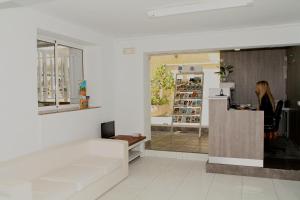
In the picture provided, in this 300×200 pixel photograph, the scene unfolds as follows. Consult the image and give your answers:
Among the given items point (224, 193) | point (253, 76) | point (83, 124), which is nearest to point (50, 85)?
point (83, 124)

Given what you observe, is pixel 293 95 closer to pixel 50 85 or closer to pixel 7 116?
pixel 50 85

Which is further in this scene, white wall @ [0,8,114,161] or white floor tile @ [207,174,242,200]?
white floor tile @ [207,174,242,200]

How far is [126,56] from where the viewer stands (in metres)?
5.84

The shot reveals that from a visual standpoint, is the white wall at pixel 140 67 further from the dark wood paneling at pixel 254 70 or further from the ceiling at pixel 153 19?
the dark wood paneling at pixel 254 70

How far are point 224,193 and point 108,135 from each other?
2.65 metres

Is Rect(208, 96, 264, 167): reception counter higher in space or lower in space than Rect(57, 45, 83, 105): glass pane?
lower

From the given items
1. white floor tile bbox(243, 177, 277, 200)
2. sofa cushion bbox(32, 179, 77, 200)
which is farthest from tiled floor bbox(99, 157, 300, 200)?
sofa cushion bbox(32, 179, 77, 200)

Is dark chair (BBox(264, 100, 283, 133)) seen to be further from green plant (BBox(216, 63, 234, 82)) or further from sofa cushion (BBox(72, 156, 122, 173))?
sofa cushion (BBox(72, 156, 122, 173))

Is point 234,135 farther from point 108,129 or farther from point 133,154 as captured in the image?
point 108,129

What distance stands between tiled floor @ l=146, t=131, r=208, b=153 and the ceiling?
8.78 feet

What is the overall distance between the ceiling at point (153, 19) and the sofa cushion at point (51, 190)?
92.2 inches

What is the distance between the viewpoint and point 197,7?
3.57m

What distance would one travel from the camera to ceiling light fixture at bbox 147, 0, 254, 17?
341cm

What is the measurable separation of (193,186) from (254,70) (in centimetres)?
453
